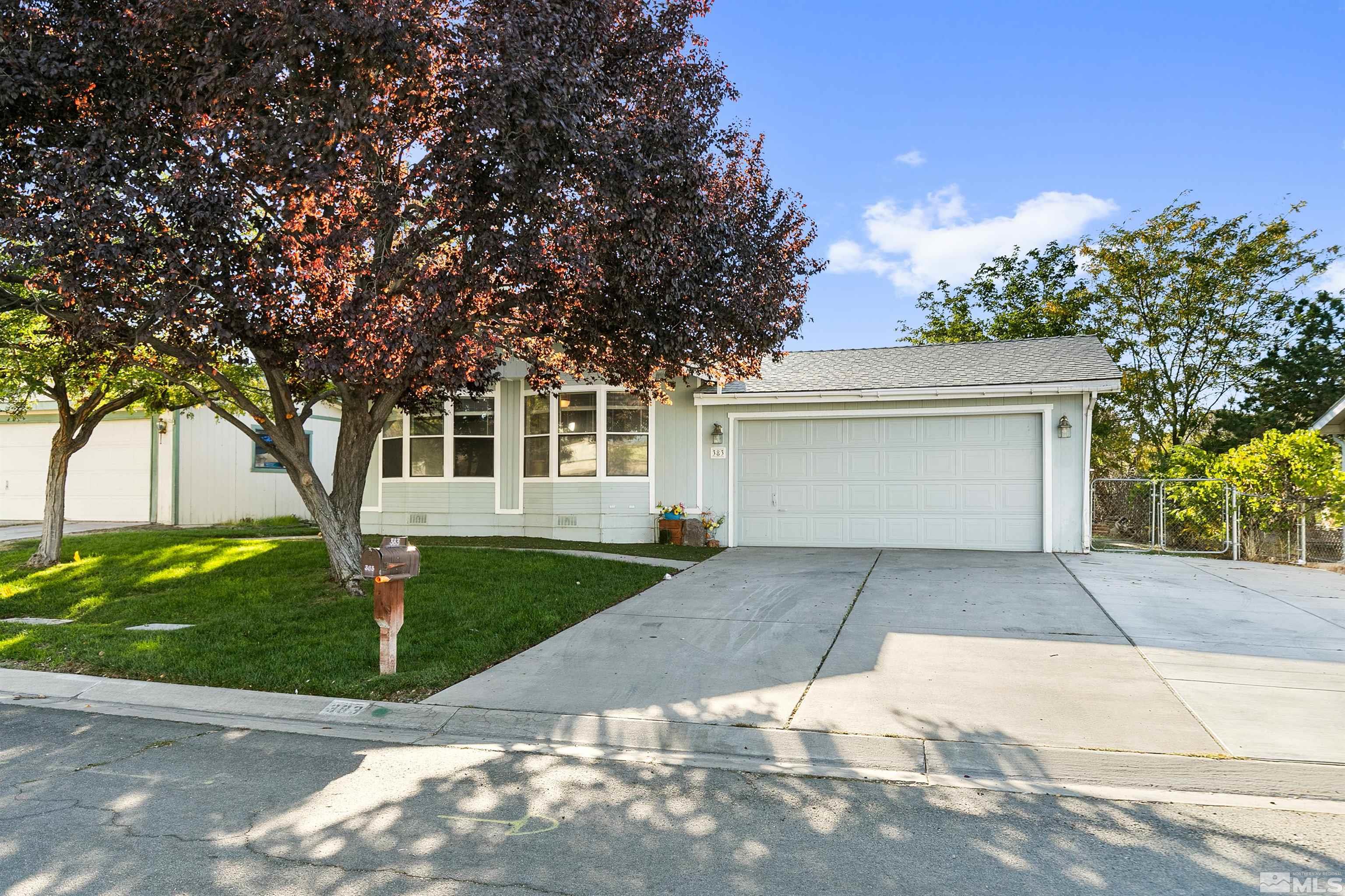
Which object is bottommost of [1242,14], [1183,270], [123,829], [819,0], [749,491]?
[123,829]

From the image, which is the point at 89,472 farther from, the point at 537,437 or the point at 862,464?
the point at 862,464

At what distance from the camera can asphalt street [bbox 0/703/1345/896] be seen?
3.06 metres

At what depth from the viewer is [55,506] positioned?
10.8 m

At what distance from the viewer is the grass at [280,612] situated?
238 inches

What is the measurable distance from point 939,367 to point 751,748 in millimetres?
10747

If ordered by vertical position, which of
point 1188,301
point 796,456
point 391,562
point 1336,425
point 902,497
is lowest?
point 391,562

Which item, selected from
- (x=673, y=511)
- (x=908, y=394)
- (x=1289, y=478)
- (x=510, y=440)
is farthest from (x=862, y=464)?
(x=510, y=440)

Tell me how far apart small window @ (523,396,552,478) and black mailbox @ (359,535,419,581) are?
27.1ft

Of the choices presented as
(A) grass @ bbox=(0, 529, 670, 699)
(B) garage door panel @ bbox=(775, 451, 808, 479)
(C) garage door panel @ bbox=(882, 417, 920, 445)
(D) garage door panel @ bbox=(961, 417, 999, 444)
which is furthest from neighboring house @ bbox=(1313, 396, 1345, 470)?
(A) grass @ bbox=(0, 529, 670, 699)

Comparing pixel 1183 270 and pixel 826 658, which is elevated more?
pixel 1183 270

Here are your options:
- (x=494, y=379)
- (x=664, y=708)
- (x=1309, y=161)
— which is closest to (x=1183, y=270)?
(x=1309, y=161)

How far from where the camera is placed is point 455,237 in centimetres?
746

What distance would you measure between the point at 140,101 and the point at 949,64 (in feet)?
44.2

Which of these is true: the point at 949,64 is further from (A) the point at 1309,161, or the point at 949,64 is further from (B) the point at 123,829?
(B) the point at 123,829
